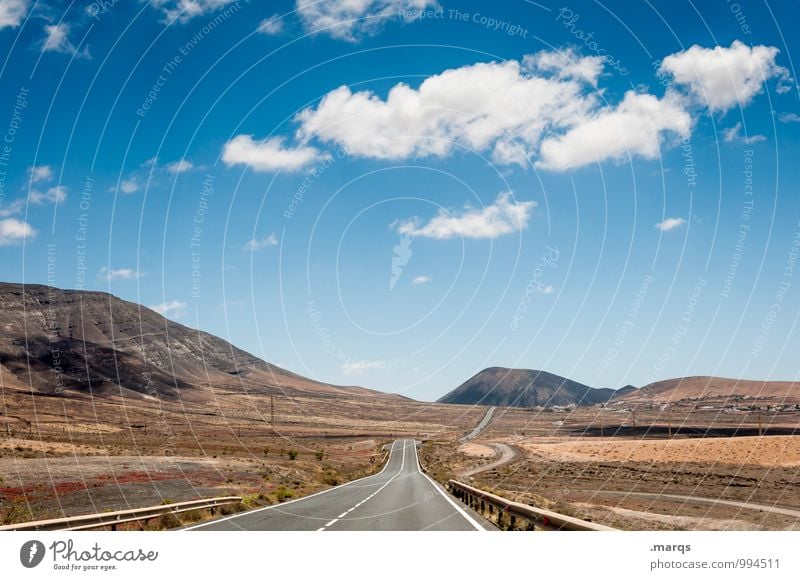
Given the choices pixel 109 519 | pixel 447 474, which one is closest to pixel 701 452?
pixel 447 474

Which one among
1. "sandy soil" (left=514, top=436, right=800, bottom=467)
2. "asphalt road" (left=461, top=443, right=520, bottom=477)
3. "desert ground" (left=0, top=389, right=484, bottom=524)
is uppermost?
"desert ground" (left=0, top=389, right=484, bottom=524)

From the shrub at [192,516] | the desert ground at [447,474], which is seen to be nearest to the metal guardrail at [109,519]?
the shrub at [192,516]

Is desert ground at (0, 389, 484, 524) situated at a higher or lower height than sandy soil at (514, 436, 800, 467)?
higher

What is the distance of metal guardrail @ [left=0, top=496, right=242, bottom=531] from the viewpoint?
485 inches

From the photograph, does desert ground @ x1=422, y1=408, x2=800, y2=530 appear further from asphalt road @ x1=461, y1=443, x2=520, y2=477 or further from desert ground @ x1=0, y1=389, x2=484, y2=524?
desert ground @ x1=0, y1=389, x2=484, y2=524

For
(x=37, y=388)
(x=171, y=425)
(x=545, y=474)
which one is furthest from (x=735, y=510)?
(x=37, y=388)

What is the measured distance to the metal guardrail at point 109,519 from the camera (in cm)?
1233

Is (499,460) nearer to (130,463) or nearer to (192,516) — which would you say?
(130,463)

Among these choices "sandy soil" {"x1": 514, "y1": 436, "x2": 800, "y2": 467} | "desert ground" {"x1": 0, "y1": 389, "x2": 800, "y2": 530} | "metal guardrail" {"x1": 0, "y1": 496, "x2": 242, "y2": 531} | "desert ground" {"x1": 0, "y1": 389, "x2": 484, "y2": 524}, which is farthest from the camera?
"sandy soil" {"x1": 514, "y1": 436, "x2": 800, "y2": 467}

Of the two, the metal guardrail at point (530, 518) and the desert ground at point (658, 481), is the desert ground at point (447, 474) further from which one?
the metal guardrail at point (530, 518)

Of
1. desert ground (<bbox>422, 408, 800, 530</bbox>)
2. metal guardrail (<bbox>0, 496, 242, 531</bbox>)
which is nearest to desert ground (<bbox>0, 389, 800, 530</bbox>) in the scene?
desert ground (<bbox>422, 408, 800, 530</bbox>)

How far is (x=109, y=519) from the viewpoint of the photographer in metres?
15.2

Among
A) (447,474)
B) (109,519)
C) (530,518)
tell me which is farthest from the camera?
(447,474)
